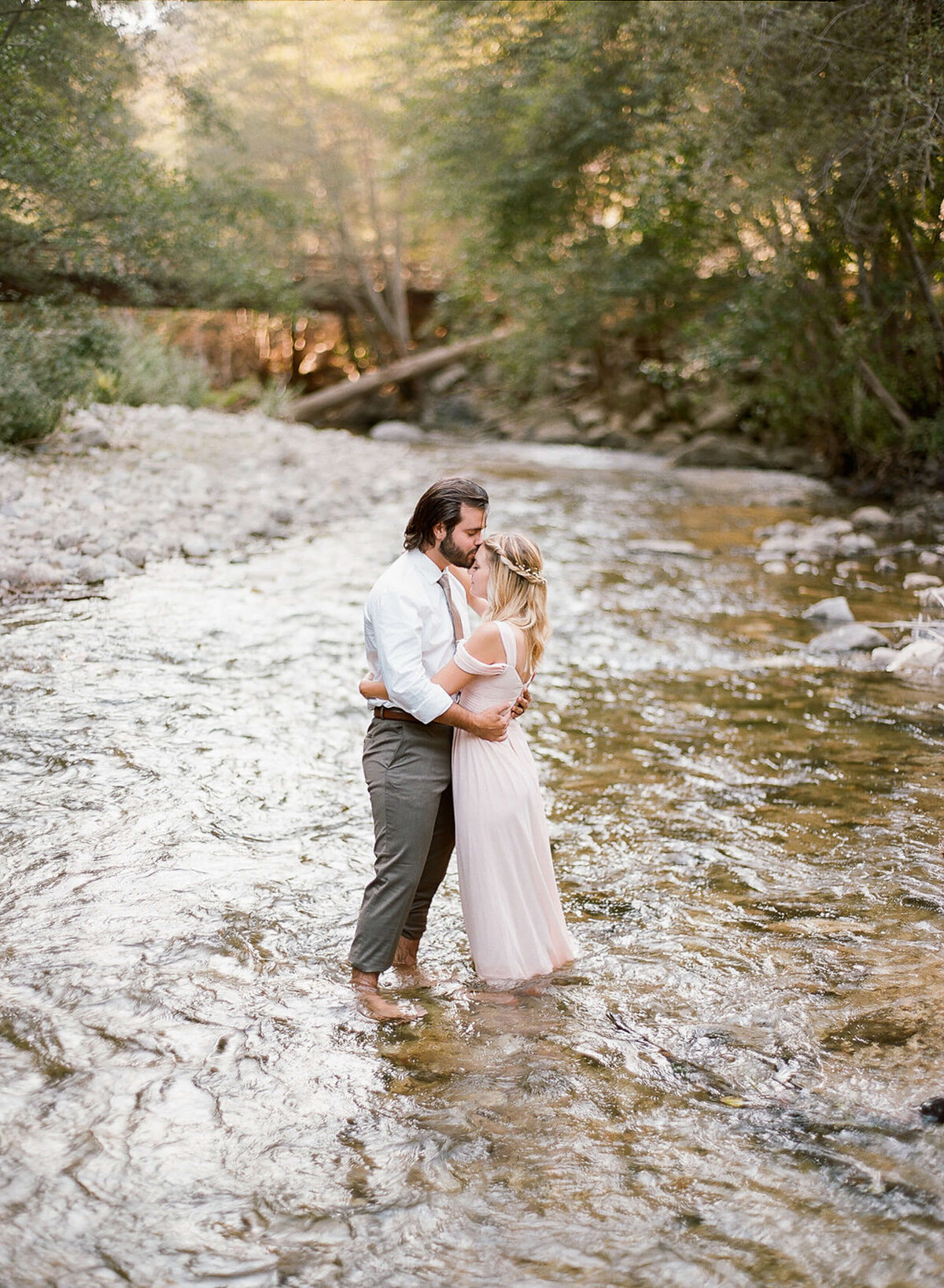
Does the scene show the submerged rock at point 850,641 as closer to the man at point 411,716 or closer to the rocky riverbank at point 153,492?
the man at point 411,716

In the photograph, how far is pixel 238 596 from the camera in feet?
29.7

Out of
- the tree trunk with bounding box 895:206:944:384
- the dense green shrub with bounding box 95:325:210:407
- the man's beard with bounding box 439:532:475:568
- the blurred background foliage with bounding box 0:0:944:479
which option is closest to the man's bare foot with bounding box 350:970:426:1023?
the man's beard with bounding box 439:532:475:568

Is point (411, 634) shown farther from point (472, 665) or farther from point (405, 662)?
point (472, 665)

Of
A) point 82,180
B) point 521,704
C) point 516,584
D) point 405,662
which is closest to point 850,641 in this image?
point 521,704

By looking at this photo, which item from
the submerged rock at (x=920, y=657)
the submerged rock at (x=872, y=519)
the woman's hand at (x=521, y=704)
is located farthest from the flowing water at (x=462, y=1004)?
the submerged rock at (x=872, y=519)

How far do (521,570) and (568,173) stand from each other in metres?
17.1

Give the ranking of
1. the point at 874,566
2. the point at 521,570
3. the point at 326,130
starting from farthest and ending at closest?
the point at 326,130
the point at 874,566
the point at 521,570

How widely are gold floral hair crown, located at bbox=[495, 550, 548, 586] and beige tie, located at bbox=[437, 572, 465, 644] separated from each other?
0.73ft

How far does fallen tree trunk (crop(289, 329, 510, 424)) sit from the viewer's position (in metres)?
26.1

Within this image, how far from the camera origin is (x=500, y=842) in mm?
3785

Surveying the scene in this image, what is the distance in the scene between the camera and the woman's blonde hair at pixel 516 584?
375 centimetres

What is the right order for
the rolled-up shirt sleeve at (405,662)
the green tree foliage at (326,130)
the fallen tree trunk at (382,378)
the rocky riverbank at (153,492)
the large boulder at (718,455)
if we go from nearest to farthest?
the rolled-up shirt sleeve at (405,662), the rocky riverbank at (153,492), the large boulder at (718,455), the green tree foliage at (326,130), the fallen tree trunk at (382,378)

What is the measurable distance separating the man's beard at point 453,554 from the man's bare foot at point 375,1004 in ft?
4.83

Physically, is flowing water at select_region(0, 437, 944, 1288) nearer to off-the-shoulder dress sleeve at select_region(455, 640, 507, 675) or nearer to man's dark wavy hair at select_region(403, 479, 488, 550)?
off-the-shoulder dress sleeve at select_region(455, 640, 507, 675)
